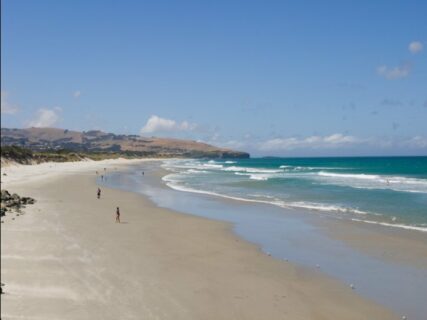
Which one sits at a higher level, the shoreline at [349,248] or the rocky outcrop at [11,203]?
the rocky outcrop at [11,203]

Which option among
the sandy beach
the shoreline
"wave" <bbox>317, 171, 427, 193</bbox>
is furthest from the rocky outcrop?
"wave" <bbox>317, 171, 427, 193</bbox>

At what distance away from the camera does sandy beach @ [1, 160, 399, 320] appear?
10805 mm

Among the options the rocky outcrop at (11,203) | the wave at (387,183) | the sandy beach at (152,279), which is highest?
the wave at (387,183)

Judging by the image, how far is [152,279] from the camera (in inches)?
523

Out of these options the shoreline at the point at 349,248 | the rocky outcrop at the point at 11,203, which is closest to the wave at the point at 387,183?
the shoreline at the point at 349,248

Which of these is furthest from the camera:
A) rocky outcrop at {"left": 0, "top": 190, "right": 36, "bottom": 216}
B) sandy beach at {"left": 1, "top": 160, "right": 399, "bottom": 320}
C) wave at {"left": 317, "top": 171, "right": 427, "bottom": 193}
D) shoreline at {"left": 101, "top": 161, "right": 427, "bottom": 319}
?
wave at {"left": 317, "top": 171, "right": 427, "bottom": 193}

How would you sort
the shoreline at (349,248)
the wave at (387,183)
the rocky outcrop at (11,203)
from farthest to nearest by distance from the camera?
1. the wave at (387,183)
2. the rocky outcrop at (11,203)
3. the shoreline at (349,248)

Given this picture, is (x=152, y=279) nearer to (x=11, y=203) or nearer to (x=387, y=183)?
(x=11, y=203)

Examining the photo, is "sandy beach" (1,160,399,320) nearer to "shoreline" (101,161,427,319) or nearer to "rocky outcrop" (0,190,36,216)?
"shoreline" (101,161,427,319)

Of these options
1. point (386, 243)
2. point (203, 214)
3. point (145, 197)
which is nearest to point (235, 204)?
point (203, 214)

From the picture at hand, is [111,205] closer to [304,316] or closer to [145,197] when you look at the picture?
[145,197]

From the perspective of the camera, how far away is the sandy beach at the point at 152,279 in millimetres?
10805

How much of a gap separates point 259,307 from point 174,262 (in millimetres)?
4897

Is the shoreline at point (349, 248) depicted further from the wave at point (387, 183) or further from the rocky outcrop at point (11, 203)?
the wave at point (387, 183)
